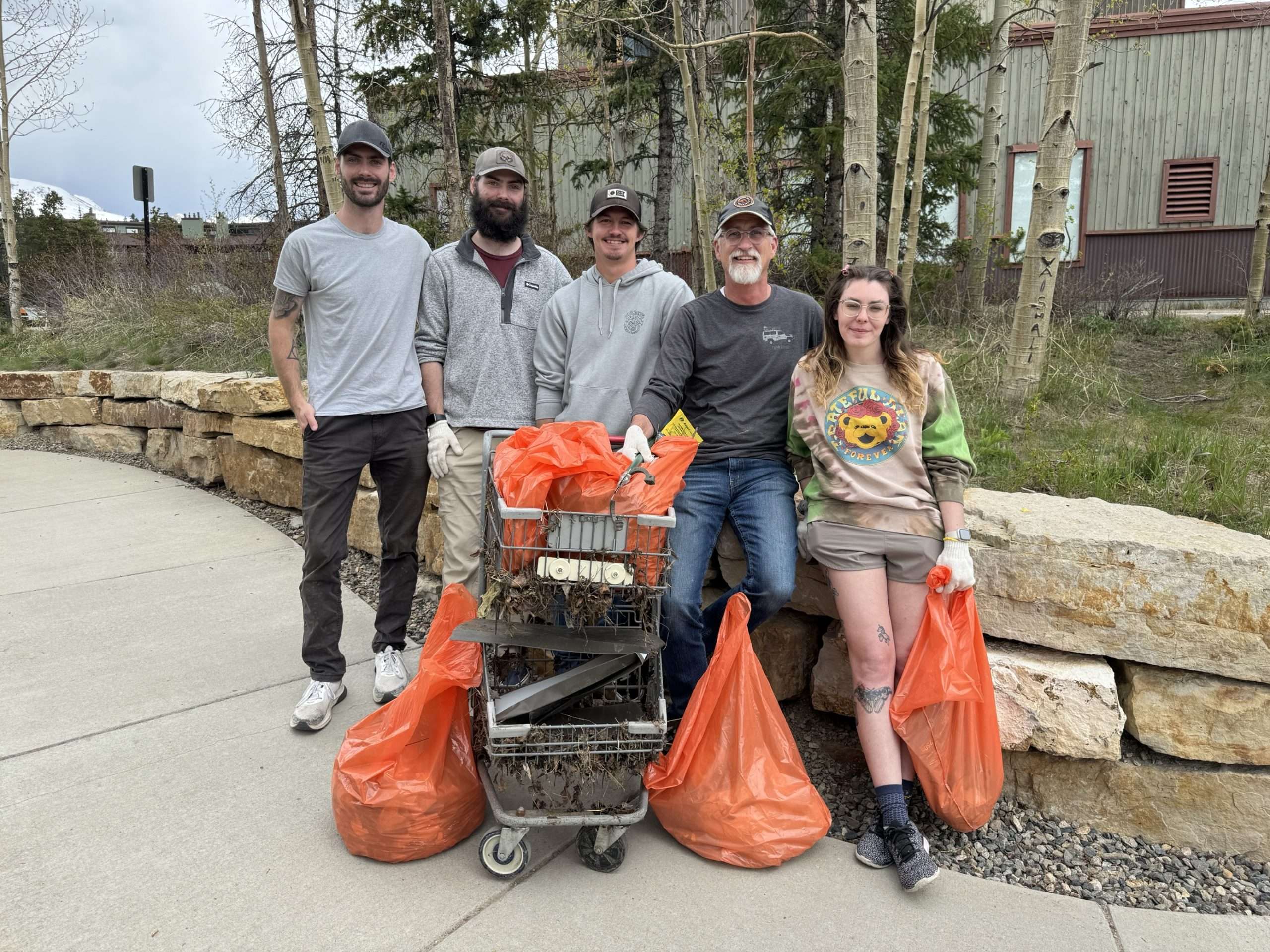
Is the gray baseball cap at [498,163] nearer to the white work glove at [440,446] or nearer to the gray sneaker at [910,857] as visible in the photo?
the white work glove at [440,446]

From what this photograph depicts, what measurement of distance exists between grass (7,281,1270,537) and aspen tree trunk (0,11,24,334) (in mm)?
5041

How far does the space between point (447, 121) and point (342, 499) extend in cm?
537

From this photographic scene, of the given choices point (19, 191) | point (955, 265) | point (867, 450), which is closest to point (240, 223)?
point (19, 191)

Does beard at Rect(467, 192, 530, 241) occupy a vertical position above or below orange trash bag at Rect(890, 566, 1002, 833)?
above

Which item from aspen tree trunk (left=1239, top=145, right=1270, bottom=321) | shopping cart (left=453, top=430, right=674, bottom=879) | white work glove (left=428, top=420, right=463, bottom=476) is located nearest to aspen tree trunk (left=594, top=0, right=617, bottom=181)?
aspen tree trunk (left=1239, top=145, right=1270, bottom=321)

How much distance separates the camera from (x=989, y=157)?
340 inches

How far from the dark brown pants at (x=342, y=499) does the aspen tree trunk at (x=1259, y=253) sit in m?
6.42

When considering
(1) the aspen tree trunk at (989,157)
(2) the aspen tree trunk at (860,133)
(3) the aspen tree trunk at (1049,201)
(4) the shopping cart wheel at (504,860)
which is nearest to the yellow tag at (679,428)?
(4) the shopping cart wheel at (504,860)

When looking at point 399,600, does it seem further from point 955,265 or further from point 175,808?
point 955,265

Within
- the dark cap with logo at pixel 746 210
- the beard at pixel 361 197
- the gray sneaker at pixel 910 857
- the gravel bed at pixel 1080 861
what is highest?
the beard at pixel 361 197

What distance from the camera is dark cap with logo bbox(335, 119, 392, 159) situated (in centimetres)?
328

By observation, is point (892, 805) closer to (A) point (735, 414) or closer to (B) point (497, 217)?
(A) point (735, 414)

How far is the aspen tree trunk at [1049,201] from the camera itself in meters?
4.54

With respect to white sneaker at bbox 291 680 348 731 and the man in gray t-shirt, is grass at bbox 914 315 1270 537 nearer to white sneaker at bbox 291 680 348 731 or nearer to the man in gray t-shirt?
the man in gray t-shirt
